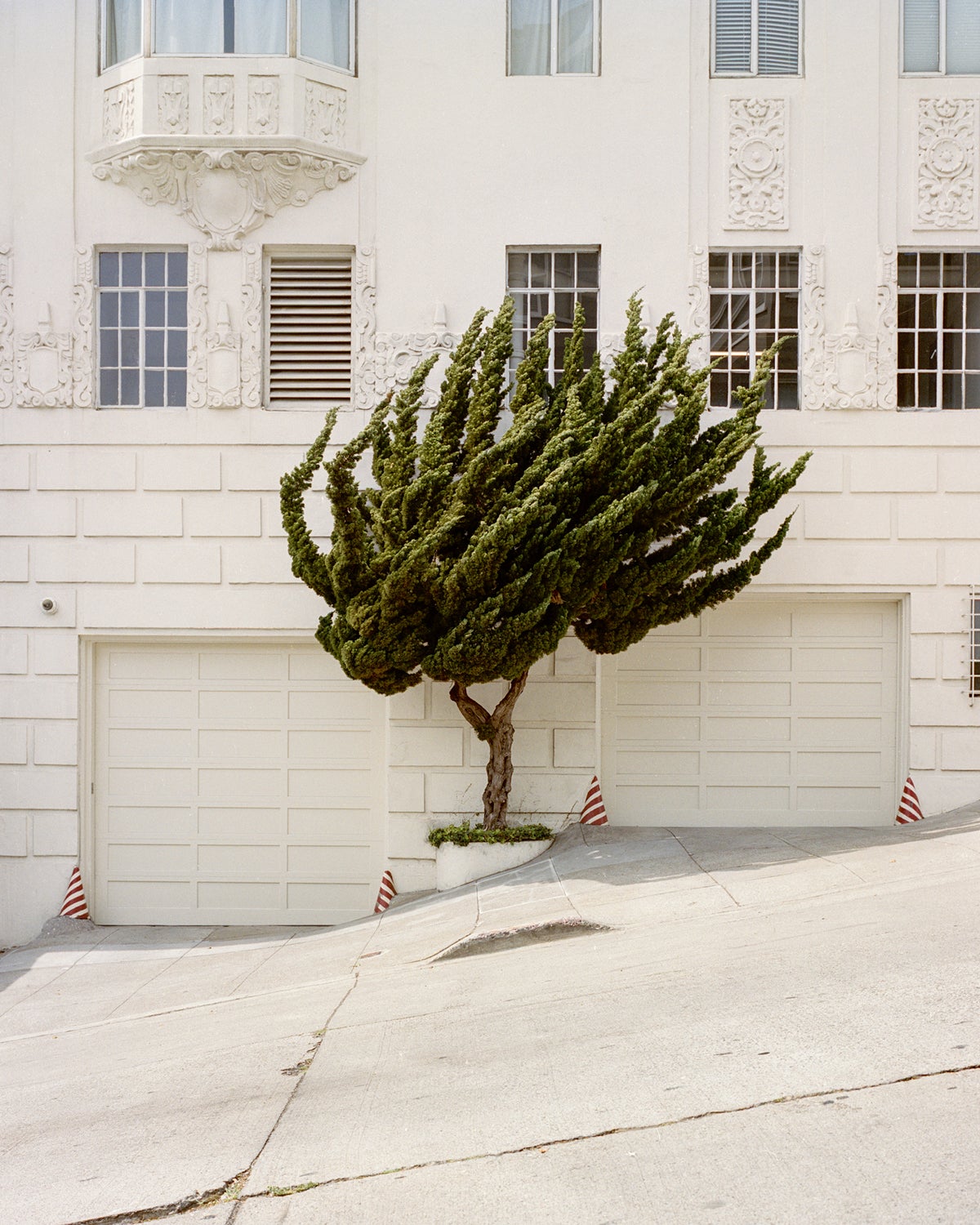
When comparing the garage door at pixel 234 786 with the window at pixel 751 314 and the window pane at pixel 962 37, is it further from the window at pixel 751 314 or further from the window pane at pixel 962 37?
the window pane at pixel 962 37

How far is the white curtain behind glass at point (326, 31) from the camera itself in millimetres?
11461

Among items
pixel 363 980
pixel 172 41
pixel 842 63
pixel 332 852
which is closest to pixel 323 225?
pixel 172 41

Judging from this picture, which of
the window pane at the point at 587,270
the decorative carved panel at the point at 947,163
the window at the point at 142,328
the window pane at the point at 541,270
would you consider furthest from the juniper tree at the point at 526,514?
the decorative carved panel at the point at 947,163

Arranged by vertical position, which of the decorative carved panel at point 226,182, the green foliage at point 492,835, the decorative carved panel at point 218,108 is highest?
the decorative carved panel at point 218,108

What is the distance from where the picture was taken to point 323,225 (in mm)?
11594

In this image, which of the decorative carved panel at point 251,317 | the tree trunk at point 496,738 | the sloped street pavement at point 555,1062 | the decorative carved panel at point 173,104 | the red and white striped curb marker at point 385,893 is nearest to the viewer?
the sloped street pavement at point 555,1062

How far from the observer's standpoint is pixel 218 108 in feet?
36.9

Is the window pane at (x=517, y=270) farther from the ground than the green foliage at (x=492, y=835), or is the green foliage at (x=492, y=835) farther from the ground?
the window pane at (x=517, y=270)

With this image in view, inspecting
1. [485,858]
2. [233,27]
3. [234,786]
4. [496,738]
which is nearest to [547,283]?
[233,27]

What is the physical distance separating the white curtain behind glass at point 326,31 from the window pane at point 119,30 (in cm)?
166

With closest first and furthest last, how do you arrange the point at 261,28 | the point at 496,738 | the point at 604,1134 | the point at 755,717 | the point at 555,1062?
the point at 604,1134
the point at 555,1062
the point at 496,738
the point at 261,28
the point at 755,717

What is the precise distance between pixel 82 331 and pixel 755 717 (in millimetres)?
7852

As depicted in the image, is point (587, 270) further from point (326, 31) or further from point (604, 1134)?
point (604, 1134)

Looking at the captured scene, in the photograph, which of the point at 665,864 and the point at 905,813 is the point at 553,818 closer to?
the point at 665,864
